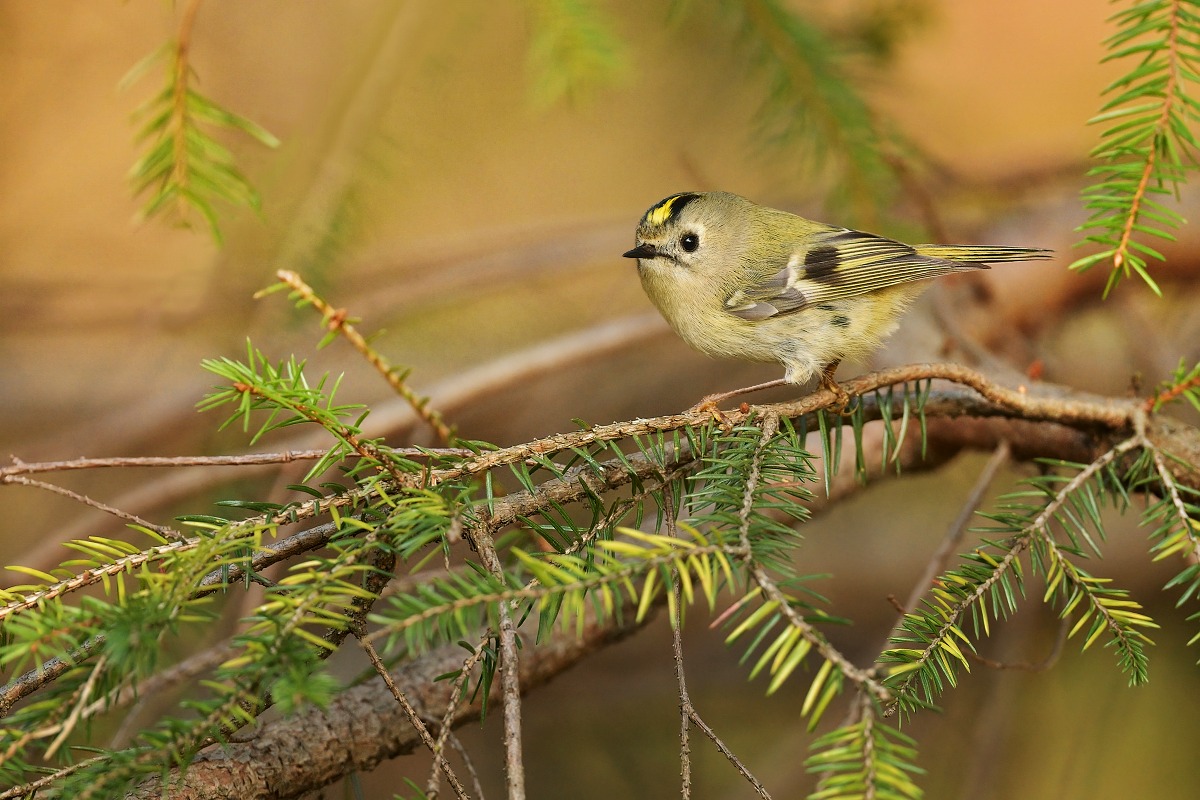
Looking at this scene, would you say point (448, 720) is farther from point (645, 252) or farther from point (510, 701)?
point (645, 252)

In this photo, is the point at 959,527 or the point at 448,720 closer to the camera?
the point at 448,720

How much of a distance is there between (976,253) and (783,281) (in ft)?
0.95

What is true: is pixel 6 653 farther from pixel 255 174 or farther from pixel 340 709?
pixel 255 174

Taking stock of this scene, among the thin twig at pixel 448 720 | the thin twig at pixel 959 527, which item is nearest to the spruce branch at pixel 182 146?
the thin twig at pixel 448 720

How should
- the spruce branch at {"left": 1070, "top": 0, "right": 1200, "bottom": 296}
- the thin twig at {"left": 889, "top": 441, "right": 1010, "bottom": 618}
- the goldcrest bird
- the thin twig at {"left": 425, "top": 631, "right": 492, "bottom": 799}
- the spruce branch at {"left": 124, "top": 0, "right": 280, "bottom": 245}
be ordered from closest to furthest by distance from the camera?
the thin twig at {"left": 425, "top": 631, "right": 492, "bottom": 799} → the spruce branch at {"left": 1070, "top": 0, "right": 1200, "bottom": 296} → the spruce branch at {"left": 124, "top": 0, "right": 280, "bottom": 245} → the thin twig at {"left": 889, "top": 441, "right": 1010, "bottom": 618} → the goldcrest bird

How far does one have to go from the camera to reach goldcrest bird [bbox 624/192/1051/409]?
141cm

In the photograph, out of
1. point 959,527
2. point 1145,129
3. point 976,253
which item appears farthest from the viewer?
point 976,253

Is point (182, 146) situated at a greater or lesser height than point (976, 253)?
lesser

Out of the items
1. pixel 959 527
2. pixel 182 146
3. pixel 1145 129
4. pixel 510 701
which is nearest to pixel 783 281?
pixel 959 527

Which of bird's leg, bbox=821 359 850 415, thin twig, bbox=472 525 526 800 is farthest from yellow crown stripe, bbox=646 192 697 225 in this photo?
thin twig, bbox=472 525 526 800

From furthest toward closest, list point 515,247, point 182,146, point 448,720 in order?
point 515,247 < point 182,146 < point 448,720

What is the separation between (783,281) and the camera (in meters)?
1.50

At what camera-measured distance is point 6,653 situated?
0.61 meters

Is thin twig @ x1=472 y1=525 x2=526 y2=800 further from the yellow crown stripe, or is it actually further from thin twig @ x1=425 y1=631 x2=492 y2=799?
the yellow crown stripe
